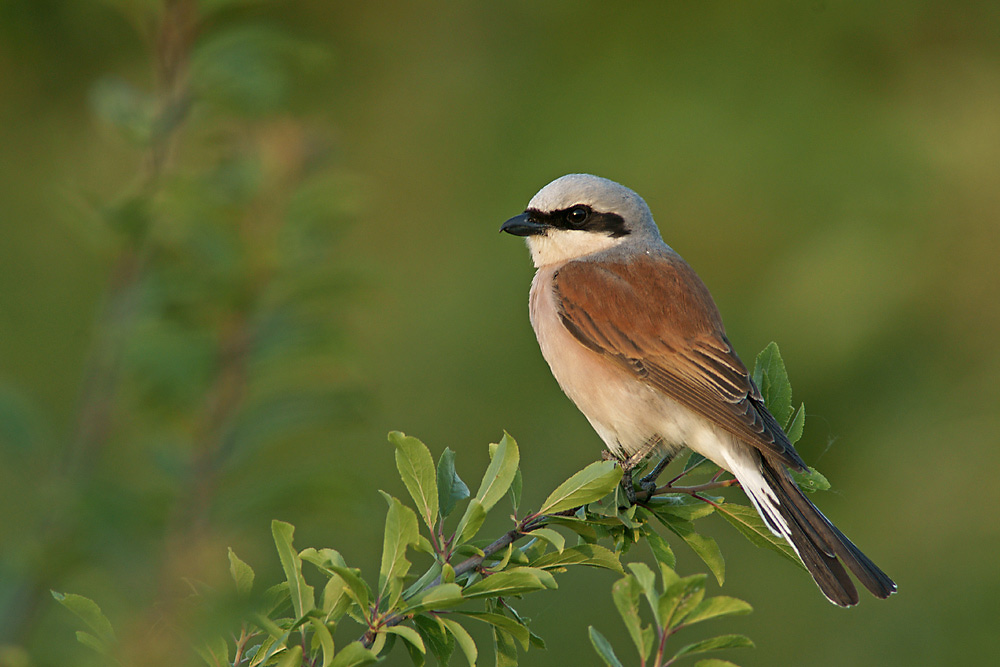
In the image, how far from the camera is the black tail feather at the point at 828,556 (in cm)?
213

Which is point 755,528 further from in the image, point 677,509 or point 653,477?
point 653,477

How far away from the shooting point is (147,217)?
2125 mm

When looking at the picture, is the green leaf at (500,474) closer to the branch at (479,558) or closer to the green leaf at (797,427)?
the branch at (479,558)

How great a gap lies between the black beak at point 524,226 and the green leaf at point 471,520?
1.73 m

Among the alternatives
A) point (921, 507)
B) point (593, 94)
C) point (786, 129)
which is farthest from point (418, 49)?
point (921, 507)

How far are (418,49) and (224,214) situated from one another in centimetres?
484

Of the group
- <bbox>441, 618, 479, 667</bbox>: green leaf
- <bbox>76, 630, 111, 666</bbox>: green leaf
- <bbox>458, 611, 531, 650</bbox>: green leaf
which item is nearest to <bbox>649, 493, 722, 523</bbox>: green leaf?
<bbox>458, 611, 531, 650</bbox>: green leaf

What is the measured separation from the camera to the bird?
89.3 inches

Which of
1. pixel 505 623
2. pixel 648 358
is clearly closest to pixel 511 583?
pixel 505 623

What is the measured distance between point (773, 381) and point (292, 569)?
1.24 m

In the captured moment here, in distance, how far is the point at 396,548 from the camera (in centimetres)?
157

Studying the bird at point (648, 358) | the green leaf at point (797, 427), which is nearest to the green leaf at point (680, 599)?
the bird at point (648, 358)

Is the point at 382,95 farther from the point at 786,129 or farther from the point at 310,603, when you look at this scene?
the point at 310,603

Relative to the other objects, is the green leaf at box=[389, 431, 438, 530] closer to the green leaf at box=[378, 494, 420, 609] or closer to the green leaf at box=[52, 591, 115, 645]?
the green leaf at box=[378, 494, 420, 609]
